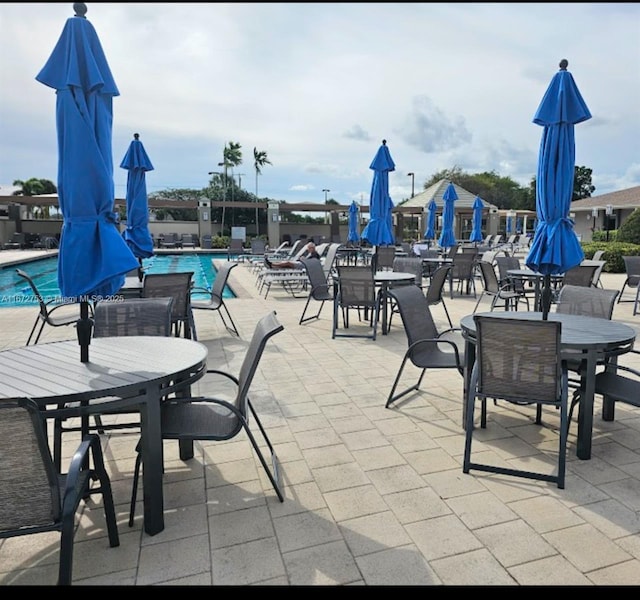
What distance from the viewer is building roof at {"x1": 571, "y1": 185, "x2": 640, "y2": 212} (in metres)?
23.8

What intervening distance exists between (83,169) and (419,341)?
88.9 inches

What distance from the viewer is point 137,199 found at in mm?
6258

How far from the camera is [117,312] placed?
3.14 meters

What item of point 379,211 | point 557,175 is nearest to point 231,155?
point 379,211

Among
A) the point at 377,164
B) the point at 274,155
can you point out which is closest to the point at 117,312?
the point at 377,164

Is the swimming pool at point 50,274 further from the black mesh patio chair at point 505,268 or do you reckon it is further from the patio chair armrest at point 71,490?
the patio chair armrest at point 71,490

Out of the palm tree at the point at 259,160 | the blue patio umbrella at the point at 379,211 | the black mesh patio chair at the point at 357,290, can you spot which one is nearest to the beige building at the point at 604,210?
the blue patio umbrella at the point at 379,211

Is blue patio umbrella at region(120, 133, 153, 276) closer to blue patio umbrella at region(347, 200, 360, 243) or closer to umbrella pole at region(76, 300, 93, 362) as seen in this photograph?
umbrella pole at region(76, 300, 93, 362)

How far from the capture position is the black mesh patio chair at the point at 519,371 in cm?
243

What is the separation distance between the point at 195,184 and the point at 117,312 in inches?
1676

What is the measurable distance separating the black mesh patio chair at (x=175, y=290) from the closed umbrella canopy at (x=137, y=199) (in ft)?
4.29

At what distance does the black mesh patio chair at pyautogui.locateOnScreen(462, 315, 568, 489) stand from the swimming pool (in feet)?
18.0

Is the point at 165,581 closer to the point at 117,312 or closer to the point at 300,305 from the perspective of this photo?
the point at 117,312

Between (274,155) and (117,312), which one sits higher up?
(274,155)
